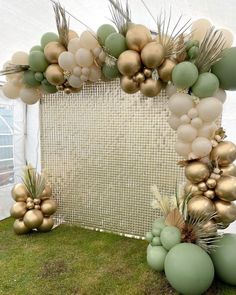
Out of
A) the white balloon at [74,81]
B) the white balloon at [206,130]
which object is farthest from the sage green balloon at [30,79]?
the white balloon at [206,130]

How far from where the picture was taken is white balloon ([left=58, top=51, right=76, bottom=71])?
203 cm

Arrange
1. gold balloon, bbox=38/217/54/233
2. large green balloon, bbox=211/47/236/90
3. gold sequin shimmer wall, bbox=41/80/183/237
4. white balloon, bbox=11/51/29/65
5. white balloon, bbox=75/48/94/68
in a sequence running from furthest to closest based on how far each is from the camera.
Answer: gold balloon, bbox=38/217/54/233 < gold sequin shimmer wall, bbox=41/80/183/237 < white balloon, bbox=11/51/29/65 < white balloon, bbox=75/48/94/68 < large green balloon, bbox=211/47/236/90

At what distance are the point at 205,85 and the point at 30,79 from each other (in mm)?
1427

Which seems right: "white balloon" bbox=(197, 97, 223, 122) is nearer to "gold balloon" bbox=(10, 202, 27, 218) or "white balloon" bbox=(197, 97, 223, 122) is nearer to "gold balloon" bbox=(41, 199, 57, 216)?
"gold balloon" bbox=(41, 199, 57, 216)

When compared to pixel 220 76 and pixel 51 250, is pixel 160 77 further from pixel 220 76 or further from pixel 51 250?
pixel 51 250

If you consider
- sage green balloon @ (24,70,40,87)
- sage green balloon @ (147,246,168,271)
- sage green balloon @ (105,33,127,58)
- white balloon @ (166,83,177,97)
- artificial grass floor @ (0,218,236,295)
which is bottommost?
artificial grass floor @ (0,218,236,295)

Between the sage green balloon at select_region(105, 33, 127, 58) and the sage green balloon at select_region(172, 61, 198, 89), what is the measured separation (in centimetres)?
40

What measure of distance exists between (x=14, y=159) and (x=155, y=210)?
1.99 metres

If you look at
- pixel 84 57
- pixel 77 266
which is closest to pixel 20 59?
pixel 84 57

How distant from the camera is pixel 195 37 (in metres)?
1.83

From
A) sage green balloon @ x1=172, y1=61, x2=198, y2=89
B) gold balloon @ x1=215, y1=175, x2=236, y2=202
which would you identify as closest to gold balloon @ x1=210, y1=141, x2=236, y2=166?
gold balloon @ x1=215, y1=175, x2=236, y2=202

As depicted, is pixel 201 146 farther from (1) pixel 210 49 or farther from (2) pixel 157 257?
(2) pixel 157 257

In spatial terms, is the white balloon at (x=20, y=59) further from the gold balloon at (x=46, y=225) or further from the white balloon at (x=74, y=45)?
the gold balloon at (x=46, y=225)

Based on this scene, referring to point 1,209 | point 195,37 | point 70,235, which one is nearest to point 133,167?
point 70,235
